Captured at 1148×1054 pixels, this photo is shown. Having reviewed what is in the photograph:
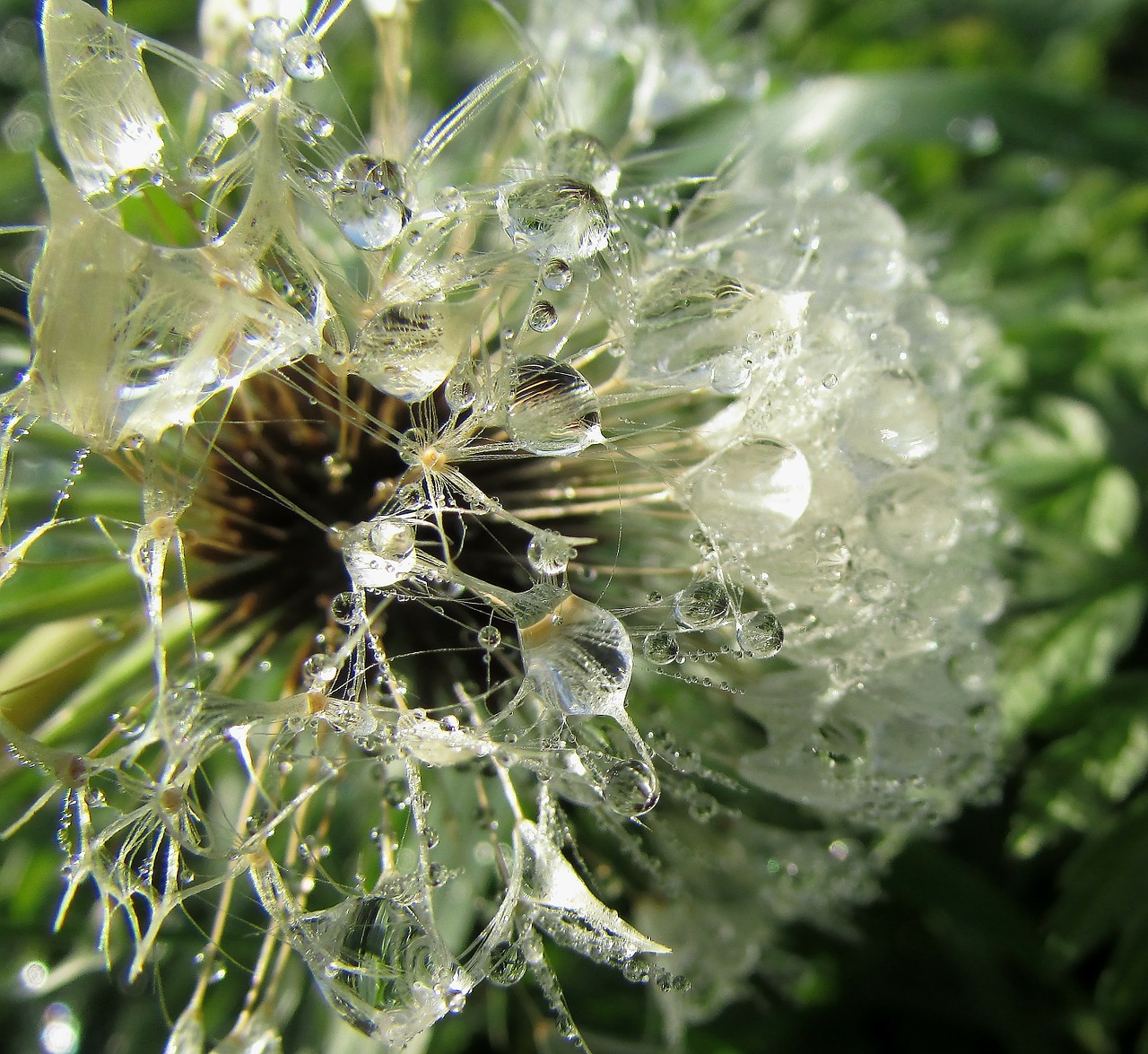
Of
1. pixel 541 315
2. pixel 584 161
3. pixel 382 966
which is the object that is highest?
pixel 584 161

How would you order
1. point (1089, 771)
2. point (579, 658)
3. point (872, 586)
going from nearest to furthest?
point (579, 658) → point (872, 586) → point (1089, 771)

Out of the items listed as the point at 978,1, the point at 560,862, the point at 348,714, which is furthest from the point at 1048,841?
the point at 978,1

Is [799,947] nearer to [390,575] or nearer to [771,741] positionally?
A: [771,741]

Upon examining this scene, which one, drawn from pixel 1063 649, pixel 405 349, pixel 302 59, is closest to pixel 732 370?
pixel 405 349

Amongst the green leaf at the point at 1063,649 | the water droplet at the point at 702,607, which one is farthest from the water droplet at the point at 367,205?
the green leaf at the point at 1063,649

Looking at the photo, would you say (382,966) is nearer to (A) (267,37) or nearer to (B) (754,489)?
(B) (754,489)

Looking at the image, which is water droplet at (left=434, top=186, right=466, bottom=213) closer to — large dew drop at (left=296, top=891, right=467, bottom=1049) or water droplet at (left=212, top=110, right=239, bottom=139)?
water droplet at (left=212, top=110, right=239, bottom=139)
